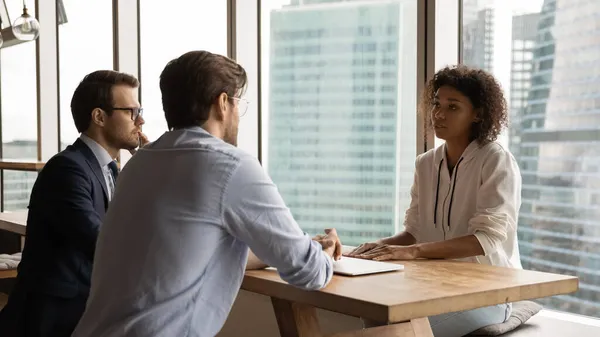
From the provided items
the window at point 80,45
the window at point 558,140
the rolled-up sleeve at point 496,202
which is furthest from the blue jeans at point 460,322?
the window at point 80,45

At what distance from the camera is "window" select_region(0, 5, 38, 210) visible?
6961 millimetres

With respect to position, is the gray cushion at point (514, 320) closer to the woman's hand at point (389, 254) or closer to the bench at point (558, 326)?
the bench at point (558, 326)

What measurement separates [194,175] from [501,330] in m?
1.34

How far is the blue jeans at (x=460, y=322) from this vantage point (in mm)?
2559

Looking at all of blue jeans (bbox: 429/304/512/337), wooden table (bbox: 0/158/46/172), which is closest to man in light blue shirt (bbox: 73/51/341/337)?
blue jeans (bbox: 429/304/512/337)

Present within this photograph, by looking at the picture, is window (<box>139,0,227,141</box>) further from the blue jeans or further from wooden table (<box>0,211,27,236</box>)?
the blue jeans

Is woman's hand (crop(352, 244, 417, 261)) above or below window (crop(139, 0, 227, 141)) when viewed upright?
below

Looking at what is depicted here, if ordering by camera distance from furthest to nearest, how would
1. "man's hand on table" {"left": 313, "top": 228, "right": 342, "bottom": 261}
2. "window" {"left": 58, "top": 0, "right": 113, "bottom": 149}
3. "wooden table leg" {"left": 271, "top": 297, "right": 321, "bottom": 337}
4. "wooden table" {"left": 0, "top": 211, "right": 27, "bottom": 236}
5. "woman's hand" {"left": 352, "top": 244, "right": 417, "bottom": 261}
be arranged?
"window" {"left": 58, "top": 0, "right": 113, "bottom": 149} → "wooden table" {"left": 0, "top": 211, "right": 27, "bottom": 236} → "woman's hand" {"left": 352, "top": 244, "right": 417, "bottom": 261} → "wooden table leg" {"left": 271, "top": 297, "right": 321, "bottom": 337} → "man's hand on table" {"left": 313, "top": 228, "right": 342, "bottom": 261}

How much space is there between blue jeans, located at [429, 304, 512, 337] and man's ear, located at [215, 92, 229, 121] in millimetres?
1067

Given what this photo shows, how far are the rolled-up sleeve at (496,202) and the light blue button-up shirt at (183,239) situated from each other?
0.96 m

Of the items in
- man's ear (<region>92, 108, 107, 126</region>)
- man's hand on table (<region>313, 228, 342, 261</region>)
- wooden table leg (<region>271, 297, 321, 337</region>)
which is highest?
man's ear (<region>92, 108, 107, 126</region>)

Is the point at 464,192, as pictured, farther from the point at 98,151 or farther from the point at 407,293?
the point at 98,151

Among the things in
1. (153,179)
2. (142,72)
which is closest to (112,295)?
(153,179)

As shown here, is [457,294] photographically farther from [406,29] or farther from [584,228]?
[406,29]
